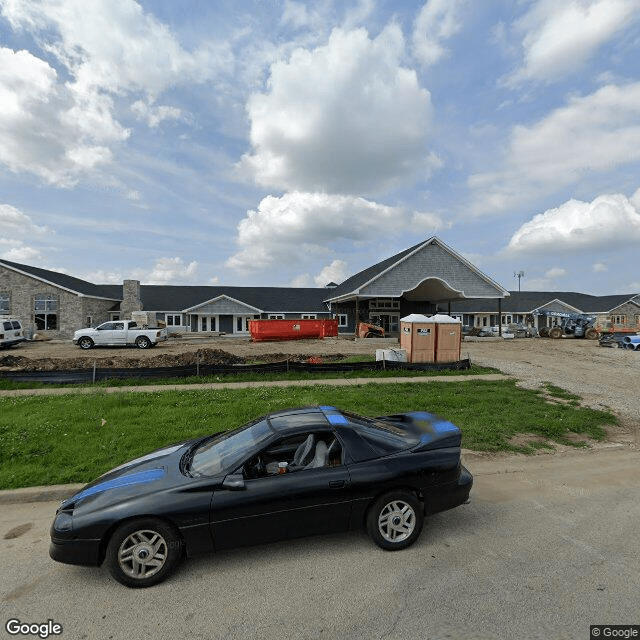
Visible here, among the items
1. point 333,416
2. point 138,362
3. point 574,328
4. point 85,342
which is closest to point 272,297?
point 85,342

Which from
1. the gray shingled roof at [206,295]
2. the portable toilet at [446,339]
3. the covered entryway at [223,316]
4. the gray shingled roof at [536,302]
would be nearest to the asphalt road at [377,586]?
the portable toilet at [446,339]

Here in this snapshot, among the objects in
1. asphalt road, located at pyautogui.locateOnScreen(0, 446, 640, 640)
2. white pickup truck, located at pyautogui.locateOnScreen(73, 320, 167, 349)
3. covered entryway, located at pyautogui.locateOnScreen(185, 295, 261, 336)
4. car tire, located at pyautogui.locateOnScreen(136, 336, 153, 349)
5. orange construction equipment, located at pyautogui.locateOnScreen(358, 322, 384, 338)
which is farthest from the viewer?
covered entryway, located at pyautogui.locateOnScreen(185, 295, 261, 336)

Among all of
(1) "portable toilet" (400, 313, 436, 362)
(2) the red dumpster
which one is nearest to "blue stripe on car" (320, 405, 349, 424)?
(1) "portable toilet" (400, 313, 436, 362)

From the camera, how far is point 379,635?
9.20 feet

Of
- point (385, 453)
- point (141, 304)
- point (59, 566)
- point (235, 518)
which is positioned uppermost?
point (141, 304)

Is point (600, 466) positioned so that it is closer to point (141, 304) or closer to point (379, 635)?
point (379, 635)

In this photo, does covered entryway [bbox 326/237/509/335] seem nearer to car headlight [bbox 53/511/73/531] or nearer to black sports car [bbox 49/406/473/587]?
black sports car [bbox 49/406/473/587]

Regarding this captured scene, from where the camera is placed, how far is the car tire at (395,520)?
383 cm

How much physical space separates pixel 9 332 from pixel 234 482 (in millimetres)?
27020

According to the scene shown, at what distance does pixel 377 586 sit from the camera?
333 cm

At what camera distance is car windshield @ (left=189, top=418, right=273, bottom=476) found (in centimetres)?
388

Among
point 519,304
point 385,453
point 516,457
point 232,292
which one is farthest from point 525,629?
point 519,304

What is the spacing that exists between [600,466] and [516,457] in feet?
3.90

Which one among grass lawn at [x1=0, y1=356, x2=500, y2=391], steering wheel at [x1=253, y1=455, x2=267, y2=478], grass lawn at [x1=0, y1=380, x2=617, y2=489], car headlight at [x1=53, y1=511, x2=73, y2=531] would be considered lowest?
grass lawn at [x1=0, y1=380, x2=617, y2=489]
